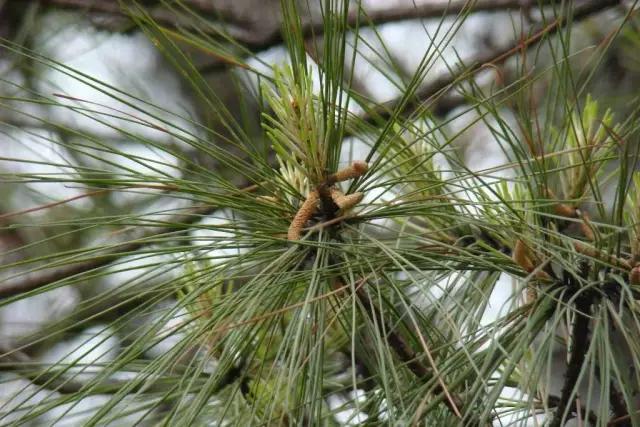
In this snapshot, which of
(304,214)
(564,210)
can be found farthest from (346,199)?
(564,210)

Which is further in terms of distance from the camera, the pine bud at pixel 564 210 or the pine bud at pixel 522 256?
the pine bud at pixel 564 210

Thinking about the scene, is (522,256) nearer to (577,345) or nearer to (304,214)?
(577,345)

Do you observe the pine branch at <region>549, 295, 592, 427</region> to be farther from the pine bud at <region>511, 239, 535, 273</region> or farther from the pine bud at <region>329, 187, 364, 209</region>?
the pine bud at <region>329, 187, 364, 209</region>

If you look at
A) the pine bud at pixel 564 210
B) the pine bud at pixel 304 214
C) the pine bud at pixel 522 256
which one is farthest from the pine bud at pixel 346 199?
the pine bud at pixel 564 210

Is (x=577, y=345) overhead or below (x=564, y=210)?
below

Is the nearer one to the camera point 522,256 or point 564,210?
point 522,256

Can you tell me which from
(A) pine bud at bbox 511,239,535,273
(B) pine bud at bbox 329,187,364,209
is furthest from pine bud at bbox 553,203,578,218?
(B) pine bud at bbox 329,187,364,209

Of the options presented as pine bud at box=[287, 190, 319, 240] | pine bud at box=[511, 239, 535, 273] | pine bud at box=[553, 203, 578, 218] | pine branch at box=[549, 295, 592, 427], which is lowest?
pine branch at box=[549, 295, 592, 427]

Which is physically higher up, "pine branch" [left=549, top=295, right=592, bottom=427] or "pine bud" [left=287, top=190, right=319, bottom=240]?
"pine bud" [left=287, top=190, right=319, bottom=240]

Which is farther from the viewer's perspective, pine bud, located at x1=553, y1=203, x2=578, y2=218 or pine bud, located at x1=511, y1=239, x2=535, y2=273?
pine bud, located at x1=553, y1=203, x2=578, y2=218

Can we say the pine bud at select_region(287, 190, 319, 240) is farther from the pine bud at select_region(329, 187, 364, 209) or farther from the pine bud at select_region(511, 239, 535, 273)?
the pine bud at select_region(511, 239, 535, 273)

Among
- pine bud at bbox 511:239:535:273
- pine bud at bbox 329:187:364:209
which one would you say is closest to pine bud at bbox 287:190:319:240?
pine bud at bbox 329:187:364:209

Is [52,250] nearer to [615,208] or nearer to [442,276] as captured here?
[442,276]

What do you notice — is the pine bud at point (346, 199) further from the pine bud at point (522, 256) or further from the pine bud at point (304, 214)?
the pine bud at point (522, 256)
